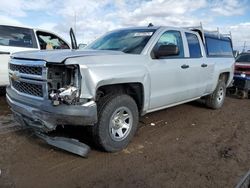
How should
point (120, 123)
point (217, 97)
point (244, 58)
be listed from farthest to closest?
1. point (244, 58)
2. point (217, 97)
3. point (120, 123)

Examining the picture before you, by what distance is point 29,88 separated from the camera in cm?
409

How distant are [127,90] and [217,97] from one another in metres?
3.99

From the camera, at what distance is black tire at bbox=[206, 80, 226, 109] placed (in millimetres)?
7656

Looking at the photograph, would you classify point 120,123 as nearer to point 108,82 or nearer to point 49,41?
point 108,82

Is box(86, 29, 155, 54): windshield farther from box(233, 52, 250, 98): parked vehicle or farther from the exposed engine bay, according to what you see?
box(233, 52, 250, 98): parked vehicle

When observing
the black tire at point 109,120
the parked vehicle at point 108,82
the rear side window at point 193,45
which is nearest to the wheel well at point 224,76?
the rear side window at point 193,45

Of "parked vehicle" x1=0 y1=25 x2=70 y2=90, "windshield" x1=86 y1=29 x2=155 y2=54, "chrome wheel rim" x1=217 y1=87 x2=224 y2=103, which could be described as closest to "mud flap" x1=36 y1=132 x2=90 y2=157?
"windshield" x1=86 y1=29 x2=155 y2=54

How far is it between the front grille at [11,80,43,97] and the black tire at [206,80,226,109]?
5.00 m

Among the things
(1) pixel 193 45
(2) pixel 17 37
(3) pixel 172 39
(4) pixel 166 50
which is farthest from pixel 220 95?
(2) pixel 17 37

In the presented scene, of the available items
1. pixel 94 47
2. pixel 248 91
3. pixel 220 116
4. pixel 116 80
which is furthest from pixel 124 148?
pixel 248 91

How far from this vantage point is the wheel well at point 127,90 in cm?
417

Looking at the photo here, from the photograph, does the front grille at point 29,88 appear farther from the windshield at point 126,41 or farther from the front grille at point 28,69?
the windshield at point 126,41

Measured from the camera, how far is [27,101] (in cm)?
407

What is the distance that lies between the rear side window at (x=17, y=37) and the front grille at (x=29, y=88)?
3.36 m
